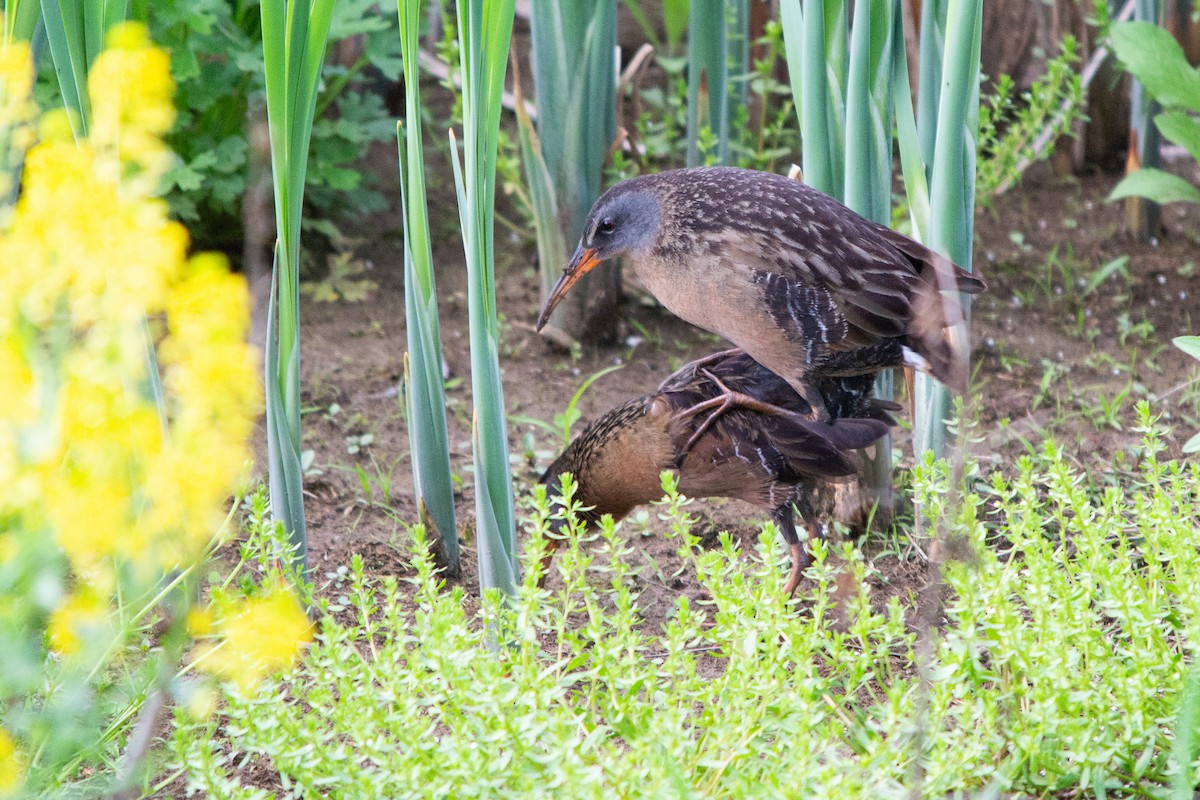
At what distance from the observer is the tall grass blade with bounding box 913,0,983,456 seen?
108 inches

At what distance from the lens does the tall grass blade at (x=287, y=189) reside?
2496 mm

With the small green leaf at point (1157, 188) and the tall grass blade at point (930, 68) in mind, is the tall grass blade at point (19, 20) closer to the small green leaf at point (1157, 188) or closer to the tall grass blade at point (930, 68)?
Result: the tall grass blade at point (930, 68)

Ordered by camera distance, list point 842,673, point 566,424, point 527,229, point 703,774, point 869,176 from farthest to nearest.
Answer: point 527,229 → point 566,424 → point 869,176 → point 842,673 → point 703,774

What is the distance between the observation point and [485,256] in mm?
2584

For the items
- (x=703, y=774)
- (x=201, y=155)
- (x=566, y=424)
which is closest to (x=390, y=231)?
(x=201, y=155)

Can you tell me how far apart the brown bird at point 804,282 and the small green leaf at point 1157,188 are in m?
1.63

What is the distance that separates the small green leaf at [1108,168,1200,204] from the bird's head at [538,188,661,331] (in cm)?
195

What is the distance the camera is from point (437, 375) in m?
2.79

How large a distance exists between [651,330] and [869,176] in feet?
4.98

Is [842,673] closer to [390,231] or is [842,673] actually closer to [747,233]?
[747,233]

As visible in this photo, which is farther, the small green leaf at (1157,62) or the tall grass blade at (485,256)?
the small green leaf at (1157,62)

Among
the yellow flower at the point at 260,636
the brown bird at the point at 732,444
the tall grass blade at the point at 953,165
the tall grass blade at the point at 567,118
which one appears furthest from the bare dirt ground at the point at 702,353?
the yellow flower at the point at 260,636

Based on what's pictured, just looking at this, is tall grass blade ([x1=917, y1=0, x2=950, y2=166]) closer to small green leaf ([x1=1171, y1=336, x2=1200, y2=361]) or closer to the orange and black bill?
small green leaf ([x1=1171, y1=336, x2=1200, y2=361])

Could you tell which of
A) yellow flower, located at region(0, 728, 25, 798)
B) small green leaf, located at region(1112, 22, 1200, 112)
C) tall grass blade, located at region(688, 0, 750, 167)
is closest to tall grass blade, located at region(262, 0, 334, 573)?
yellow flower, located at region(0, 728, 25, 798)
